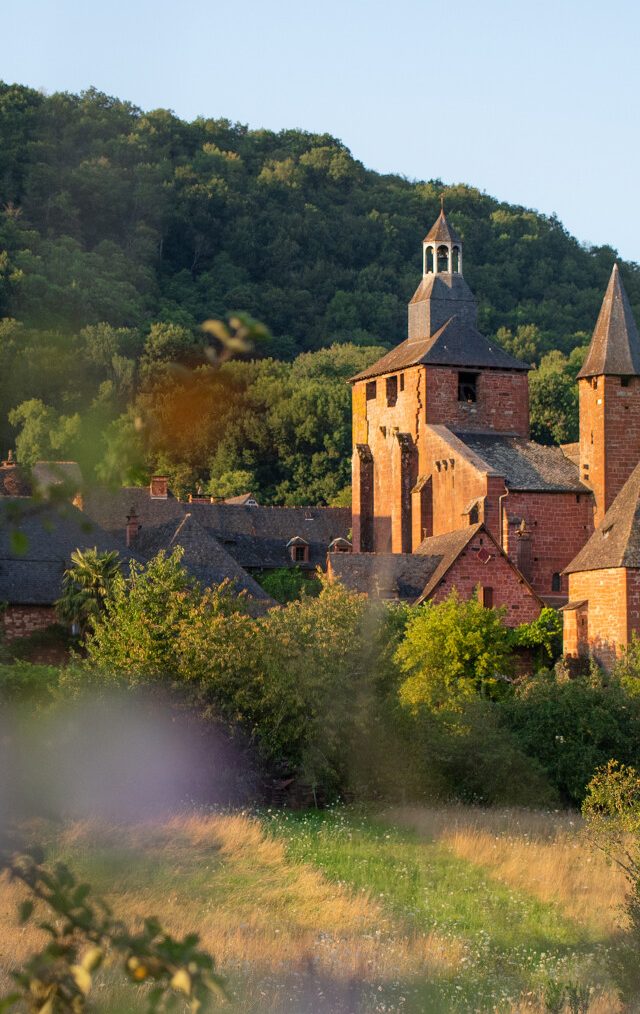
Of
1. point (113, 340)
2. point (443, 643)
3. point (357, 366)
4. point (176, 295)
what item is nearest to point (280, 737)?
point (443, 643)

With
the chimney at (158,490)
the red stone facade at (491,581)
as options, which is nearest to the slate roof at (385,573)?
the red stone facade at (491,581)

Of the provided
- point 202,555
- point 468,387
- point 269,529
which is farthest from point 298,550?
point 202,555

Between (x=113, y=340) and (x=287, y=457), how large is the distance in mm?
12650

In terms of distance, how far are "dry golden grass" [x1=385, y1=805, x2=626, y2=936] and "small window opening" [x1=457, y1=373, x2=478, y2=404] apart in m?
31.5

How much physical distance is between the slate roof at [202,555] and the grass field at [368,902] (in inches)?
932

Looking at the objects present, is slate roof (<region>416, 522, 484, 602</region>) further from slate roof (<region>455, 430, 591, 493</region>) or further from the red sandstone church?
slate roof (<region>455, 430, 591, 493</region>)

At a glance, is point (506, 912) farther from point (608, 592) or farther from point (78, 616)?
point (78, 616)

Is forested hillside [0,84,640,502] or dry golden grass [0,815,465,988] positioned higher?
forested hillside [0,84,640,502]

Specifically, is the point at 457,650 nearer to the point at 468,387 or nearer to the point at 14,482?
the point at 468,387

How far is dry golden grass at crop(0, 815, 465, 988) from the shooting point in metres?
19.0

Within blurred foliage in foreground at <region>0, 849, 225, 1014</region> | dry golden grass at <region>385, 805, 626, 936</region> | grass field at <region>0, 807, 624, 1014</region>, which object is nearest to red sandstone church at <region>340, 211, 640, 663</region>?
dry golden grass at <region>385, 805, 626, 936</region>

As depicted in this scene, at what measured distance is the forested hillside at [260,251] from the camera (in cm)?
10431

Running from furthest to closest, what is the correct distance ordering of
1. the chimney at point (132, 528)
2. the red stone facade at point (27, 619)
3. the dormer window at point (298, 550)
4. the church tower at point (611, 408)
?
the dormer window at point (298, 550) < the chimney at point (132, 528) < the church tower at point (611, 408) < the red stone facade at point (27, 619)

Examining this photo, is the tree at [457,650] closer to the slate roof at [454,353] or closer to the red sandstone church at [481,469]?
the red sandstone church at [481,469]
